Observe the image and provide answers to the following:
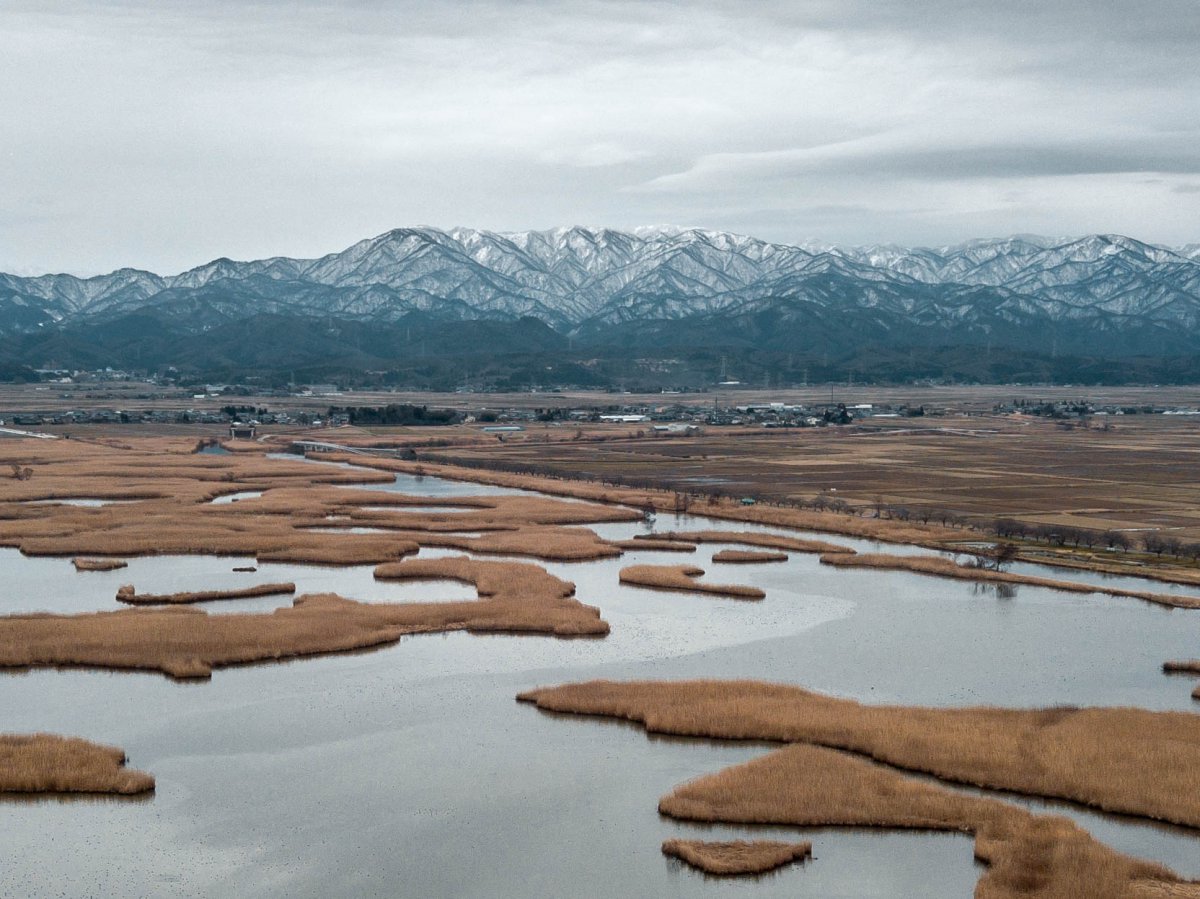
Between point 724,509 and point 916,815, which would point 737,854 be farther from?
point 724,509

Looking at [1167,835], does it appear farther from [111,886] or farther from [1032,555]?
[1032,555]

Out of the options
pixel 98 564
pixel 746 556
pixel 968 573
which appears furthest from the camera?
pixel 746 556

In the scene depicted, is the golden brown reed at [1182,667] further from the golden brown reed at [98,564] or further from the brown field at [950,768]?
the golden brown reed at [98,564]

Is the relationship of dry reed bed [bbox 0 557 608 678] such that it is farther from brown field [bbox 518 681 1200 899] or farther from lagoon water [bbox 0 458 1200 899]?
brown field [bbox 518 681 1200 899]

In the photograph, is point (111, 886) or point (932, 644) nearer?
point (111, 886)

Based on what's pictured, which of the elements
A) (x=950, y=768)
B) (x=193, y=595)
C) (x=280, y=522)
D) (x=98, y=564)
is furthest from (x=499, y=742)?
(x=280, y=522)

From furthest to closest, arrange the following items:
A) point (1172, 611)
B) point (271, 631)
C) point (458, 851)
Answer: point (1172, 611) → point (271, 631) → point (458, 851)

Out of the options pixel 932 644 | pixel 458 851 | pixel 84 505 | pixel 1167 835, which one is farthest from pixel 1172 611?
pixel 84 505
